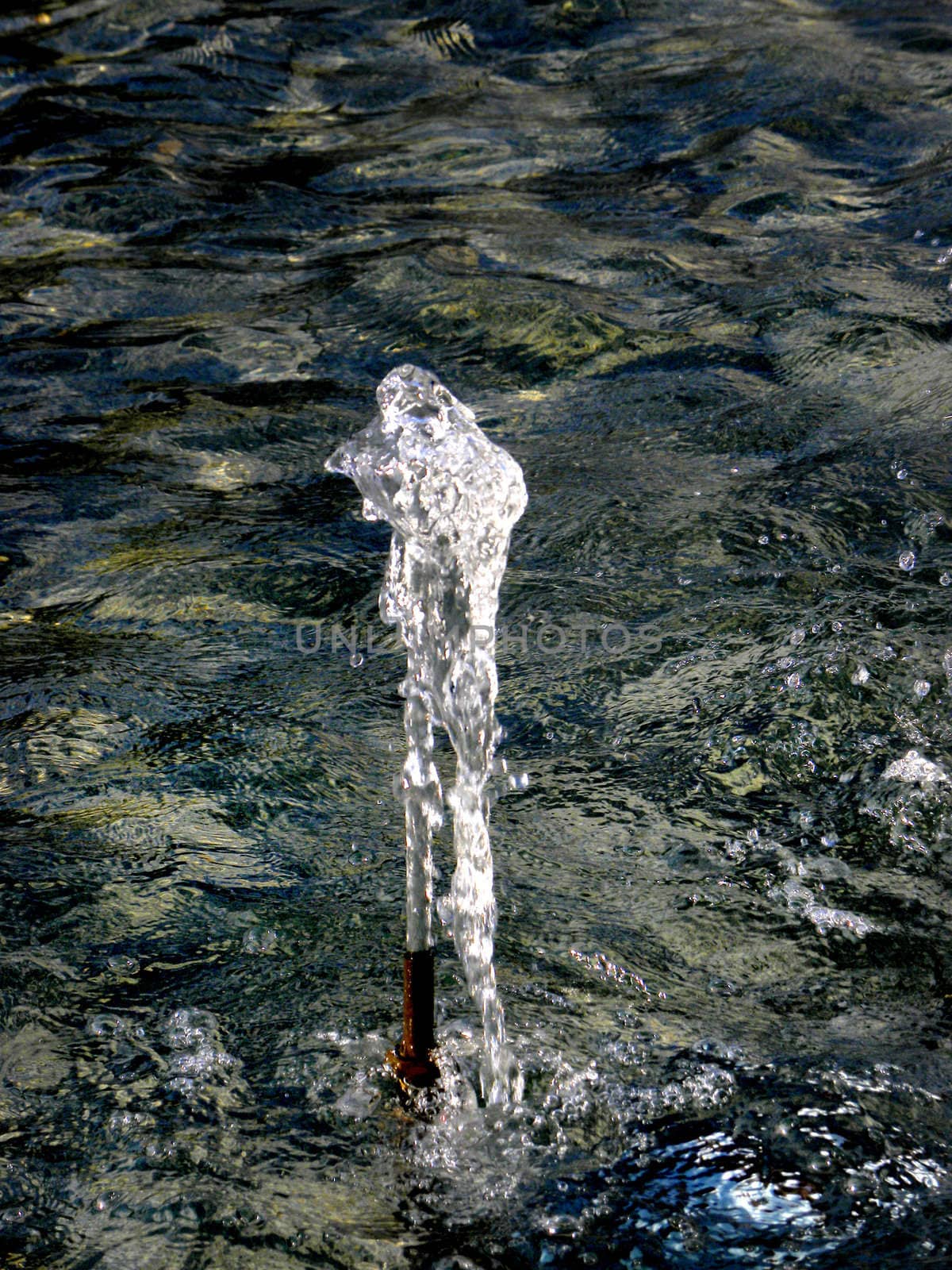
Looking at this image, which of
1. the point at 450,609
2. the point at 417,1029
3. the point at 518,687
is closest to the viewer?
the point at 417,1029

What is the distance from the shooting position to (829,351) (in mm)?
4957

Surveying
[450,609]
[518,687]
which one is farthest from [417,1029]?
[518,687]

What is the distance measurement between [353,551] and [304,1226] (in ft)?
7.75

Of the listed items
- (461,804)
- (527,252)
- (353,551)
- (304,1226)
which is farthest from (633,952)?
(527,252)

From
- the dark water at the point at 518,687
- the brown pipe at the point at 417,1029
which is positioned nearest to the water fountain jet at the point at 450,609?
the brown pipe at the point at 417,1029

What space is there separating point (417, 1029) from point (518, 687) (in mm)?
1508

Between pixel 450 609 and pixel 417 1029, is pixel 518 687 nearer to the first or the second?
pixel 450 609

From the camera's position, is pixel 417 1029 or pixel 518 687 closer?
pixel 417 1029

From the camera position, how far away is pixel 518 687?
11.0ft

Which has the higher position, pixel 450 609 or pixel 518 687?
pixel 450 609

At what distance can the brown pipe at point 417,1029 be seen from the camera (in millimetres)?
1852

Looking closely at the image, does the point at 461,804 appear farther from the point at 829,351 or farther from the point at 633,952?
the point at 829,351

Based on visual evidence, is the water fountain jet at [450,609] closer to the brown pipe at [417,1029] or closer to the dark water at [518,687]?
the brown pipe at [417,1029]

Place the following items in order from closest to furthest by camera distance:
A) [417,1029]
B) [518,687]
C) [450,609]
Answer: [417,1029], [450,609], [518,687]
